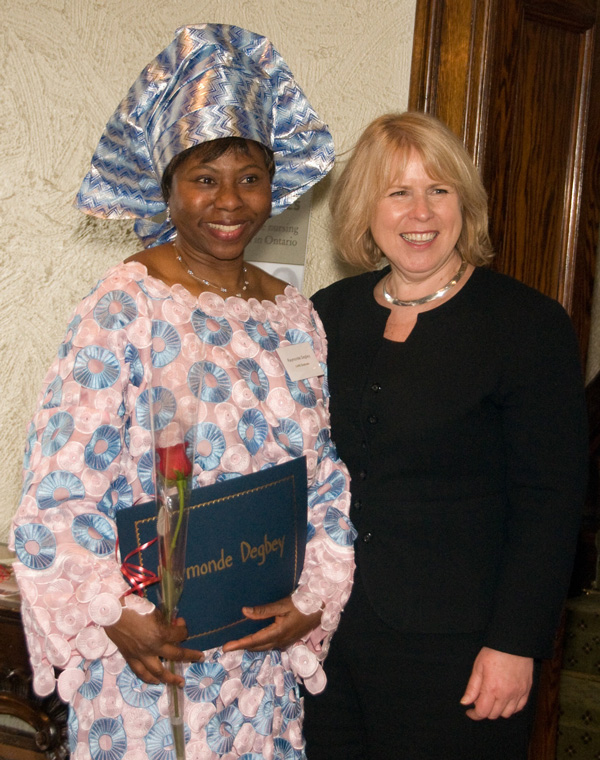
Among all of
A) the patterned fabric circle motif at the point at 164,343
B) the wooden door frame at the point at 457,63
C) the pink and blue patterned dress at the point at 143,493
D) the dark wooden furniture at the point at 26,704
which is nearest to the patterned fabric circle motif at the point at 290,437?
the pink and blue patterned dress at the point at 143,493

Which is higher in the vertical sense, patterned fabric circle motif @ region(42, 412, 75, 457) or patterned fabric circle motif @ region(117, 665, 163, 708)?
patterned fabric circle motif @ region(42, 412, 75, 457)

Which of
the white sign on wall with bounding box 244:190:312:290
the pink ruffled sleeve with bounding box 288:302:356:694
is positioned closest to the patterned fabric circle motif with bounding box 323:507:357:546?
the pink ruffled sleeve with bounding box 288:302:356:694

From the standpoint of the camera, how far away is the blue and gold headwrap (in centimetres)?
135

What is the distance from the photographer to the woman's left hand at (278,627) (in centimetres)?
133

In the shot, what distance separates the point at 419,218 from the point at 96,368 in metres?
0.72

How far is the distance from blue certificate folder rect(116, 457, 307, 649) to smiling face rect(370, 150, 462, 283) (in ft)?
1.67

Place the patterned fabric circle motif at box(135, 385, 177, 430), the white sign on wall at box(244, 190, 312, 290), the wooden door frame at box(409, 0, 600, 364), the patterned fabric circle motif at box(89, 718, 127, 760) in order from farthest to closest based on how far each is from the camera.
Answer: the white sign on wall at box(244, 190, 312, 290), the wooden door frame at box(409, 0, 600, 364), the patterned fabric circle motif at box(89, 718, 127, 760), the patterned fabric circle motif at box(135, 385, 177, 430)

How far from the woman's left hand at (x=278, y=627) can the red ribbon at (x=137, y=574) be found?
0.61 ft

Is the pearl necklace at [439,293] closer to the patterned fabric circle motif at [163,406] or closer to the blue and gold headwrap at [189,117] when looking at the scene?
the blue and gold headwrap at [189,117]

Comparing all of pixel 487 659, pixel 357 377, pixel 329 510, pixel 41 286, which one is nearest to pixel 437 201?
pixel 357 377

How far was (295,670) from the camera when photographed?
1.46 metres

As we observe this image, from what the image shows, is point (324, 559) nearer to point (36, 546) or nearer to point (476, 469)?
point (476, 469)

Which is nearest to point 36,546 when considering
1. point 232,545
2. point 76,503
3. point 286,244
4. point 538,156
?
point 76,503

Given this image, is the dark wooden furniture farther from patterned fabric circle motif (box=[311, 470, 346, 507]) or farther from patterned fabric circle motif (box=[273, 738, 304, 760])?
patterned fabric circle motif (box=[311, 470, 346, 507])
